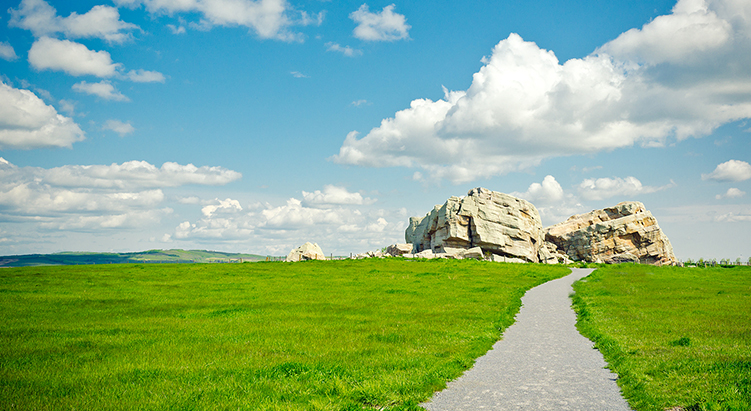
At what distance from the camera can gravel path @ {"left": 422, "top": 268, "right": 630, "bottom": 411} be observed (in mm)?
9781

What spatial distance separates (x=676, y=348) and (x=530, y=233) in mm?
108322

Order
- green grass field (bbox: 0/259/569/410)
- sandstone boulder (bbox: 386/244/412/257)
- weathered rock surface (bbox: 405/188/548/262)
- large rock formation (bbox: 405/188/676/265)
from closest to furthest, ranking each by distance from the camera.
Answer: green grass field (bbox: 0/259/569/410)
weathered rock surface (bbox: 405/188/548/262)
large rock formation (bbox: 405/188/676/265)
sandstone boulder (bbox: 386/244/412/257)

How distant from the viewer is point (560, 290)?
39.2m

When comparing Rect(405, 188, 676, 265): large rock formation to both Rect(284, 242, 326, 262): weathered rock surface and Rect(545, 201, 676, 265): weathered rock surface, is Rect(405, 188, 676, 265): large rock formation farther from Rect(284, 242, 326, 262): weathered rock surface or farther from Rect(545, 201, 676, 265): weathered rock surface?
Rect(284, 242, 326, 262): weathered rock surface

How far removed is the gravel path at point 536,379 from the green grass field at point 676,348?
0.51m

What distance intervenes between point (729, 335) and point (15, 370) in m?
24.1

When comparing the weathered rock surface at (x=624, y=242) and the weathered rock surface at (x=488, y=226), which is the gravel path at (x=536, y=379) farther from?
the weathered rock surface at (x=624, y=242)

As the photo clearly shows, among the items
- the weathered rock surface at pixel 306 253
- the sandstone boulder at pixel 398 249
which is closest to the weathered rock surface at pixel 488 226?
the sandstone boulder at pixel 398 249

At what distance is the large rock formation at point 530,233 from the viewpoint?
112 m

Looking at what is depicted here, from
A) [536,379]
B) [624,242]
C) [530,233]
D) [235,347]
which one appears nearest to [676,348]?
[536,379]

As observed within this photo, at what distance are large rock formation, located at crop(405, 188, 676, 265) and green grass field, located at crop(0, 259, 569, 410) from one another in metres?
75.4

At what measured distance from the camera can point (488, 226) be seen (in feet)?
367

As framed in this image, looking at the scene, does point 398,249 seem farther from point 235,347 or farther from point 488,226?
point 235,347

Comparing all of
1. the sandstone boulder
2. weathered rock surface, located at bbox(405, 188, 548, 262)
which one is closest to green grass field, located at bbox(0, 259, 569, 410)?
weathered rock surface, located at bbox(405, 188, 548, 262)
